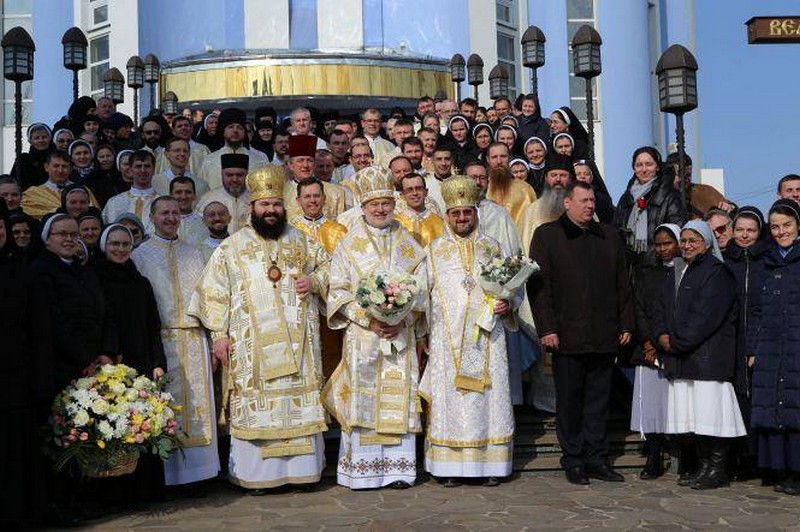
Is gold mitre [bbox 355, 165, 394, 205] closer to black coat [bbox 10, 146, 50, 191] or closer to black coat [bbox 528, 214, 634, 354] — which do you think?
black coat [bbox 528, 214, 634, 354]

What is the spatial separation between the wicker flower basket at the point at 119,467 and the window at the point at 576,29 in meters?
17.0

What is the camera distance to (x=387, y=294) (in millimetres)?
7898

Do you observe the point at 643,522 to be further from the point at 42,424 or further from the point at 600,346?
the point at 42,424

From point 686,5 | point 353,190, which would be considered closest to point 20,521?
point 353,190

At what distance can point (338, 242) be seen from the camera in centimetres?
872

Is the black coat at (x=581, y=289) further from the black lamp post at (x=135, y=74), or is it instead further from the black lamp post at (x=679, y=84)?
the black lamp post at (x=135, y=74)

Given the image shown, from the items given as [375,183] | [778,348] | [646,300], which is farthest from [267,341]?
[778,348]

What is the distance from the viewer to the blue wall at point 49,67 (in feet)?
73.5

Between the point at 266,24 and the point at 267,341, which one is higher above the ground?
the point at 266,24

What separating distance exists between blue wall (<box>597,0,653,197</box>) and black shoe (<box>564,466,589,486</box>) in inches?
569

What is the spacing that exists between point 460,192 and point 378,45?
48.1ft

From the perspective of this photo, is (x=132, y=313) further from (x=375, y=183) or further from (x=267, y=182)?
(x=375, y=183)

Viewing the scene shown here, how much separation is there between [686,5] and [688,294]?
18344mm

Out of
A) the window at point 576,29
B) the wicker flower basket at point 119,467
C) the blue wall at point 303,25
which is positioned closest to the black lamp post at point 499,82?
the window at point 576,29
